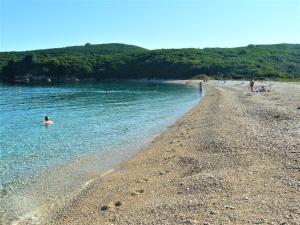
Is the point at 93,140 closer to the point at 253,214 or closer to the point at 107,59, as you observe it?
the point at 253,214

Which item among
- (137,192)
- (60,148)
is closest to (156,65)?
(60,148)

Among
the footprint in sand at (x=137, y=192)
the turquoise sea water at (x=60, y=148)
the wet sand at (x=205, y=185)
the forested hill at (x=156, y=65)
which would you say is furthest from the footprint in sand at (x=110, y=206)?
the forested hill at (x=156, y=65)

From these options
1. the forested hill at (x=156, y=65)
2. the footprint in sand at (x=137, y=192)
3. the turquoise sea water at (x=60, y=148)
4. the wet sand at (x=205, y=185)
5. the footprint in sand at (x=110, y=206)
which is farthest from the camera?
the forested hill at (x=156, y=65)

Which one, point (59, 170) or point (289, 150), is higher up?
point (289, 150)

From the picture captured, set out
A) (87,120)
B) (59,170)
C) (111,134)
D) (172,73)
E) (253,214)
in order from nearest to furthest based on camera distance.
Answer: (253,214)
(59,170)
(111,134)
(87,120)
(172,73)

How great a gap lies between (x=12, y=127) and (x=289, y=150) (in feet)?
92.8

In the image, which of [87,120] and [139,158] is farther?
[87,120]

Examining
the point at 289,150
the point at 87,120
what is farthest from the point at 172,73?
the point at 289,150

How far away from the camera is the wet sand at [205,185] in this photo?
1186 centimetres

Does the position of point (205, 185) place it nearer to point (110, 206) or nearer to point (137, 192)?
point (137, 192)

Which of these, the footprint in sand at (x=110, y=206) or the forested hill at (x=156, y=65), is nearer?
the footprint in sand at (x=110, y=206)

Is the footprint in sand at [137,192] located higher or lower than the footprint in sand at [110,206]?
higher

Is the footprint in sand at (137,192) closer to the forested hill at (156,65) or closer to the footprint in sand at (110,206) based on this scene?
the footprint in sand at (110,206)

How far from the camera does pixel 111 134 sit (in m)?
31.5
